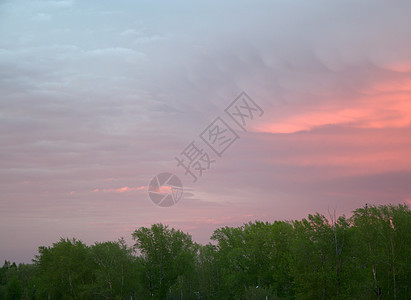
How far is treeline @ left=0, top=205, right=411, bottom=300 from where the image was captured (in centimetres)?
5178

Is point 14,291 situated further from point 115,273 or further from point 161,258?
point 115,273

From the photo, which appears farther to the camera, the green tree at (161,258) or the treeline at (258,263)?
the green tree at (161,258)

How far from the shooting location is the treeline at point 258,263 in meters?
51.8

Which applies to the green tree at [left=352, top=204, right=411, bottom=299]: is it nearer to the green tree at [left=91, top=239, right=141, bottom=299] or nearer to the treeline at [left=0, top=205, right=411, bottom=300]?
the treeline at [left=0, top=205, right=411, bottom=300]

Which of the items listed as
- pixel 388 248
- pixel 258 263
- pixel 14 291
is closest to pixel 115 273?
pixel 258 263

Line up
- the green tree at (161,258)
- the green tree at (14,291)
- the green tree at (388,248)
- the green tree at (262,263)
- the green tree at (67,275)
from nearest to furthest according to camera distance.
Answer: the green tree at (388,248)
the green tree at (262,263)
the green tree at (67,275)
the green tree at (161,258)
the green tree at (14,291)

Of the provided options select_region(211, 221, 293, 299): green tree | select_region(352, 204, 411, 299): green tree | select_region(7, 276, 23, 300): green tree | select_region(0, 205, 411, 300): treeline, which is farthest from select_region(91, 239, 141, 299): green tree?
select_region(7, 276, 23, 300): green tree

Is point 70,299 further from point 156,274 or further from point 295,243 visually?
point 295,243

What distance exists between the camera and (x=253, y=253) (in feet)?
249

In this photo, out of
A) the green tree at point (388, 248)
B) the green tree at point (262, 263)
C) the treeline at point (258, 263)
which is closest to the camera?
the treeline at point (258, 263)

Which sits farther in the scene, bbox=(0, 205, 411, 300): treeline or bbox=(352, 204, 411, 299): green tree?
bbox=(352, 204, 411, 299): green tree

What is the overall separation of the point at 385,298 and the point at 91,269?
54.7 meters

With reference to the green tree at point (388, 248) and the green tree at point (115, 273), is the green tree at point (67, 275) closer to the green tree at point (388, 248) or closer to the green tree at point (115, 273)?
the green tree at point (115, 273)

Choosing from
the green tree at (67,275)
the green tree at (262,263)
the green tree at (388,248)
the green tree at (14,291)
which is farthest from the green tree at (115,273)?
the green tree at (14,291)
